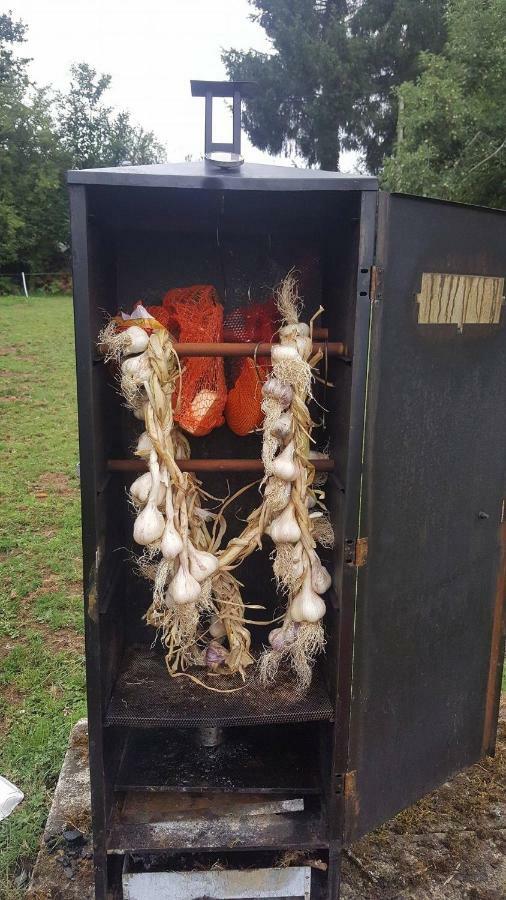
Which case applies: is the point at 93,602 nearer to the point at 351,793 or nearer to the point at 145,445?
the point at 145,445

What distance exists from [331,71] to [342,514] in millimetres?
17937

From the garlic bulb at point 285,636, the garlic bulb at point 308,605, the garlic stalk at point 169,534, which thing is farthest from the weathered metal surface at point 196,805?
the garlic stalk at point 169,534

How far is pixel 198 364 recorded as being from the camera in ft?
7.49

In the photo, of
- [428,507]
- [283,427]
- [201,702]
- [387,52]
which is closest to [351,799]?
[201,702]

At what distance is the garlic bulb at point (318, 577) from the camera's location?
84.4 inches

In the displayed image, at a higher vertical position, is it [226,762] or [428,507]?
[428,507]

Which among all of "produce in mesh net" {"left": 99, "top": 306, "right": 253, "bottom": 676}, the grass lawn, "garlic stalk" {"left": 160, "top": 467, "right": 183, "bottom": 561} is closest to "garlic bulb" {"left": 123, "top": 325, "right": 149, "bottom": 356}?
"produce in mesh net" {"left": 99, "top": 306, "right": 253, "bottom": 676}

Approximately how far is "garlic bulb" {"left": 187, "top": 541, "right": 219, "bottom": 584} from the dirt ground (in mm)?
1095

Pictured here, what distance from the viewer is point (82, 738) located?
295 centimetres

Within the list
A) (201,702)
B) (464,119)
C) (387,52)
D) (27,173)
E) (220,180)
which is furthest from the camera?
(27,173)

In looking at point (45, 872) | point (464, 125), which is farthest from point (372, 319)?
point (464, 125)

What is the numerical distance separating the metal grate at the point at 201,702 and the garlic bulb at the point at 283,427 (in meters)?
0.80

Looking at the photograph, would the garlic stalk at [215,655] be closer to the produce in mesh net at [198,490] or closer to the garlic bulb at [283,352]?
the produce in mesh net at [198,490]

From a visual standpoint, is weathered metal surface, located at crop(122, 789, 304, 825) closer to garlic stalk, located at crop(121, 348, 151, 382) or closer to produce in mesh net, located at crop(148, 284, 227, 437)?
produce in mesh net, located at crop(148, 284, 227, 437)
